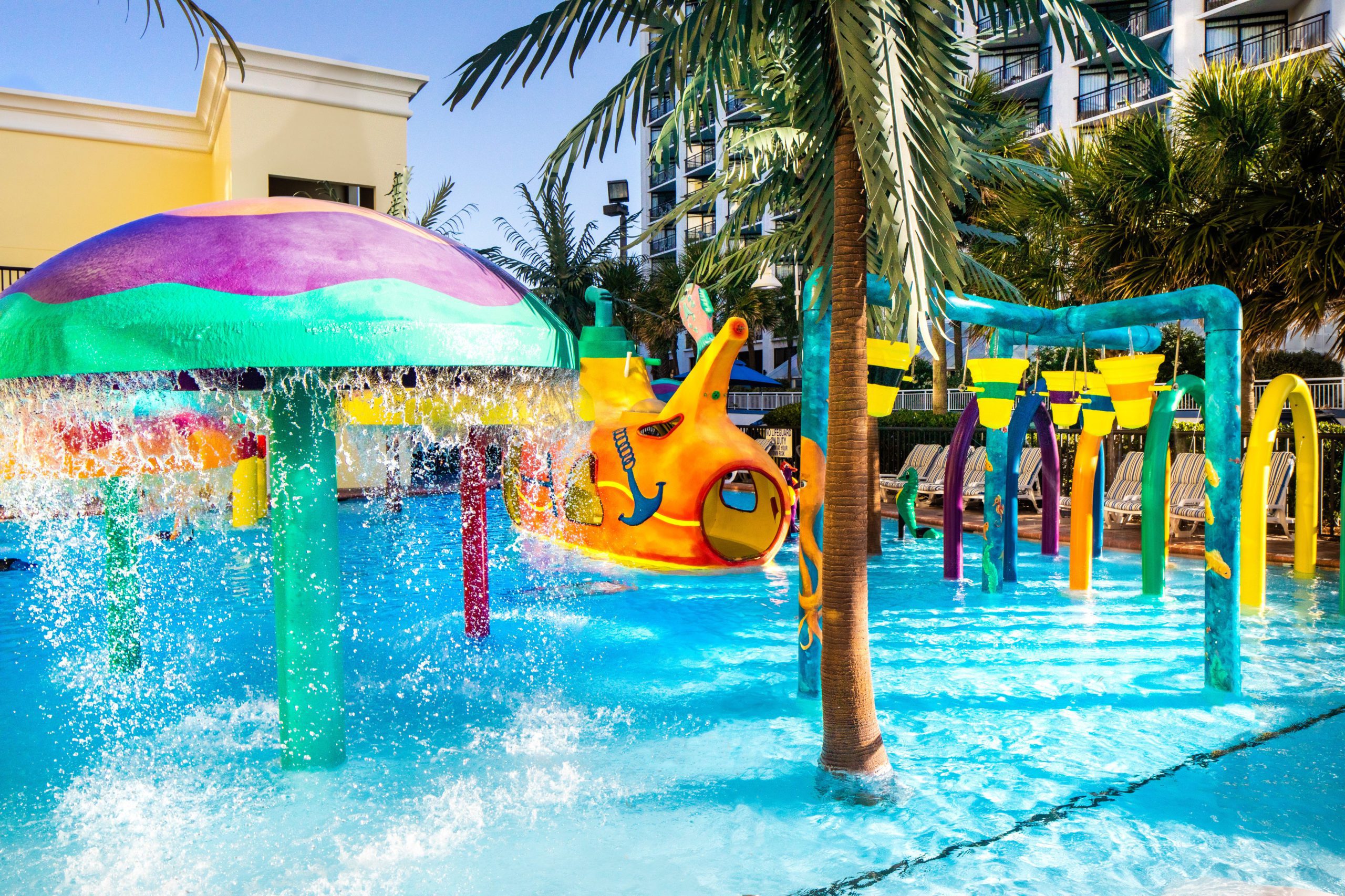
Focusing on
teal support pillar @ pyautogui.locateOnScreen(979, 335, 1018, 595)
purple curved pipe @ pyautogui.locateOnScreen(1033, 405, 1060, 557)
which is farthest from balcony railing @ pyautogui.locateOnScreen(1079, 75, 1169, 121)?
teal support pillar @ pyautogui.locateOnScreen(979, 335, 1018, 595)

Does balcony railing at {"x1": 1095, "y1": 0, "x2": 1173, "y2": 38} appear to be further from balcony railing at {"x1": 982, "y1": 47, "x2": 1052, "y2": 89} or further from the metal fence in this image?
the metal fence

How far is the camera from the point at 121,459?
609 cm

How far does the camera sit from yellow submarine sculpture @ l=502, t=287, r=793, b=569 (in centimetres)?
1030

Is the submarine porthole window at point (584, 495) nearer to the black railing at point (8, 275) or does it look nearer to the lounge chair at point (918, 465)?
the lounge chair at point (918, 465)

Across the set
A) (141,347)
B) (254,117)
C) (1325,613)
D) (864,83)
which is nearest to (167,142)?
(254,117)

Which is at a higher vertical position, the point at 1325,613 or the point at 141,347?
the point at 141,347

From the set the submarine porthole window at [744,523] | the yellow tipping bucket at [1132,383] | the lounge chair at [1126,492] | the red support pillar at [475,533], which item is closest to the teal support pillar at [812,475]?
the red support pillar at [475,533]

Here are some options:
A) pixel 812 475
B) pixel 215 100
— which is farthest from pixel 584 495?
pixel 215 100

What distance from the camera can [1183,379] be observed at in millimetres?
9438

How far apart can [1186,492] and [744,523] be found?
617 cm

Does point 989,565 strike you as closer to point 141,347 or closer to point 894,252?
point 894,252

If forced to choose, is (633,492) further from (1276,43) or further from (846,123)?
(1276,43)

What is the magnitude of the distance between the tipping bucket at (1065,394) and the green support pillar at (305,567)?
6.91 meters

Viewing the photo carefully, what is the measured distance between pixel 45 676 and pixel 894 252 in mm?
7094
